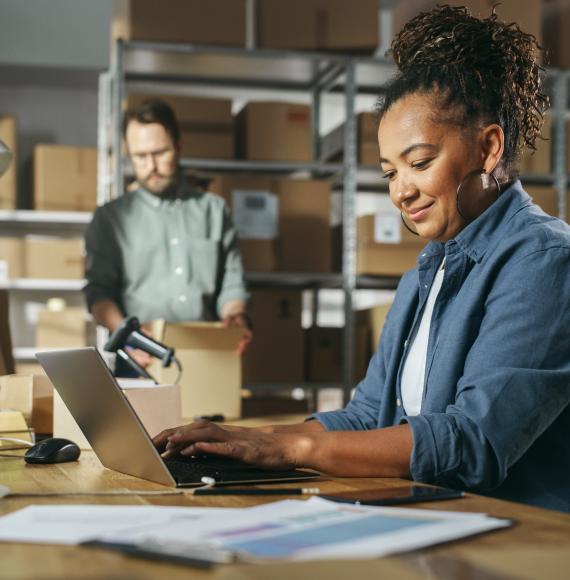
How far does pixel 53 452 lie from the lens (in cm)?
130

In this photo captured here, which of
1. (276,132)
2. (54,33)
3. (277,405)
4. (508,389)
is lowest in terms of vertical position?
(277,405)

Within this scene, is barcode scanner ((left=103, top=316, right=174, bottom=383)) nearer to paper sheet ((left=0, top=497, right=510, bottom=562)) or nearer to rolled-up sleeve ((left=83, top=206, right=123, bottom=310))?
rolled-up sleeve ((left=83, top=206, right=123, bottom=310))

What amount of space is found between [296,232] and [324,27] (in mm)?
884

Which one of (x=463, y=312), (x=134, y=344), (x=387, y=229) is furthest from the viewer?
(x=387, y=229)

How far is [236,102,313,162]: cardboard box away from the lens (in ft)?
12.9

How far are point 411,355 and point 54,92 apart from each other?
180 inches

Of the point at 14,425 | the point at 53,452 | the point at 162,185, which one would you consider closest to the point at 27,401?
the point at 14,425

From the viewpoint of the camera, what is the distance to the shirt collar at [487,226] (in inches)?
50.4

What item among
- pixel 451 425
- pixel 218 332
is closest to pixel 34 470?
pixel 451 425

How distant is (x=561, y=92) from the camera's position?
4113mm

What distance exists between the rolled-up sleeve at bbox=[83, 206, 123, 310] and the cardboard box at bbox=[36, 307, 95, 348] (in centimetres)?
169

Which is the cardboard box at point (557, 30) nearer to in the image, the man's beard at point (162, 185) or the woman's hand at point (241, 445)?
the man's beard at point (162, 185)

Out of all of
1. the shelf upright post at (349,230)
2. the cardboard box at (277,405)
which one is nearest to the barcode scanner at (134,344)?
the cardboard box at (277,405)

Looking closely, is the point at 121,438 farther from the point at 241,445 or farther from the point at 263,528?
the point at 263,528
